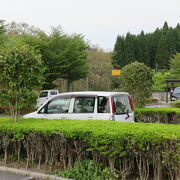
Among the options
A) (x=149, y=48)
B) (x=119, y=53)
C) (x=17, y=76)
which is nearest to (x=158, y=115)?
(x=17, y=76)

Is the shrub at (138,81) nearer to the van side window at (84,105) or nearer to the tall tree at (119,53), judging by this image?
the van side window at (84,105)

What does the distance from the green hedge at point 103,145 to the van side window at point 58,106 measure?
2279 millimetres

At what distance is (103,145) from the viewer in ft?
15.1

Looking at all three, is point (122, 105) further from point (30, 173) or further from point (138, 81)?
point (138, 81)

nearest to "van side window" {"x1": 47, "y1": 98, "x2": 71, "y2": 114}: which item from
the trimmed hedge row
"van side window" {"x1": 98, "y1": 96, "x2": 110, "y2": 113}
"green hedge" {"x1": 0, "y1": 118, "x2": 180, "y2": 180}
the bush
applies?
"van side window" {"x1": 98, "y1": 96, "x2": 110, "y2": 113}

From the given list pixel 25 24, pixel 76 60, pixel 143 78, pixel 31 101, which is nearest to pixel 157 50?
pixel 25 24

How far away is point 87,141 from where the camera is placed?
4777 mm

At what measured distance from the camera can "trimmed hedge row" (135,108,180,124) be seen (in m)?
11.6

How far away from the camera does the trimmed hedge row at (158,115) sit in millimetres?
11562

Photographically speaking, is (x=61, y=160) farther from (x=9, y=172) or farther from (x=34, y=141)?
(x=9, y=172)

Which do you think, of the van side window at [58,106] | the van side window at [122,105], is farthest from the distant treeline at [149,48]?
the van side window at [58,106]

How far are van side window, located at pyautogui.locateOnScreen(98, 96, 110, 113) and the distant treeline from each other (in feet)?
149

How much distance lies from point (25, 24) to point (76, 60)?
22.1 metres

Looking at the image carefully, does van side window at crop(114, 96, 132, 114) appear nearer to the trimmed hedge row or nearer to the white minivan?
the white minivan
